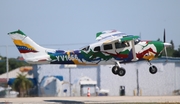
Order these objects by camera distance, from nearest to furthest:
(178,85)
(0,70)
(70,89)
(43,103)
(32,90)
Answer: (43,103) → (70,89) → (32,90) → (178,85) → (0,70)

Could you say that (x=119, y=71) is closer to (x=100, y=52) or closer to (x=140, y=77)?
(x=100, y=52)

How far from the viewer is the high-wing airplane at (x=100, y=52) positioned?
33.8m

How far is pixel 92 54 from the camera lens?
1366 inches

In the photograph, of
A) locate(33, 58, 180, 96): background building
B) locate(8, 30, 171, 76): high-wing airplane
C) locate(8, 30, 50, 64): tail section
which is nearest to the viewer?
locate(8, 30, 50, 64): tail section

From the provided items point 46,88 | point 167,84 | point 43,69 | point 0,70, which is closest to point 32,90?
point 46,88

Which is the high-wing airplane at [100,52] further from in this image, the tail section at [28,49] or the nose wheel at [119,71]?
the nose wheel at [119,71]

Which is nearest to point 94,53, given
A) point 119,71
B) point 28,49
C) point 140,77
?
point 119,71

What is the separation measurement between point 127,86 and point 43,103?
2856cm

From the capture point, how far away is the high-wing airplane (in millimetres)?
33781

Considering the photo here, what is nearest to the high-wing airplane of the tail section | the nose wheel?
the tail section

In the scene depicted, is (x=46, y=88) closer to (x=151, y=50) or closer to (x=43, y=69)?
(x=43, y=69)

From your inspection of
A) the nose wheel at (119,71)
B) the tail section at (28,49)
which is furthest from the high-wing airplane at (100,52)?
the nose wheel at (119,71)

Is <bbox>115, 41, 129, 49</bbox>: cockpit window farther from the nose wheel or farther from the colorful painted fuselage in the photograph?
the nose wheel

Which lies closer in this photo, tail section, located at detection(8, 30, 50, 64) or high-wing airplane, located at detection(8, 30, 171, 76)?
tail section, located at detection(8, 30, 50, 64)
